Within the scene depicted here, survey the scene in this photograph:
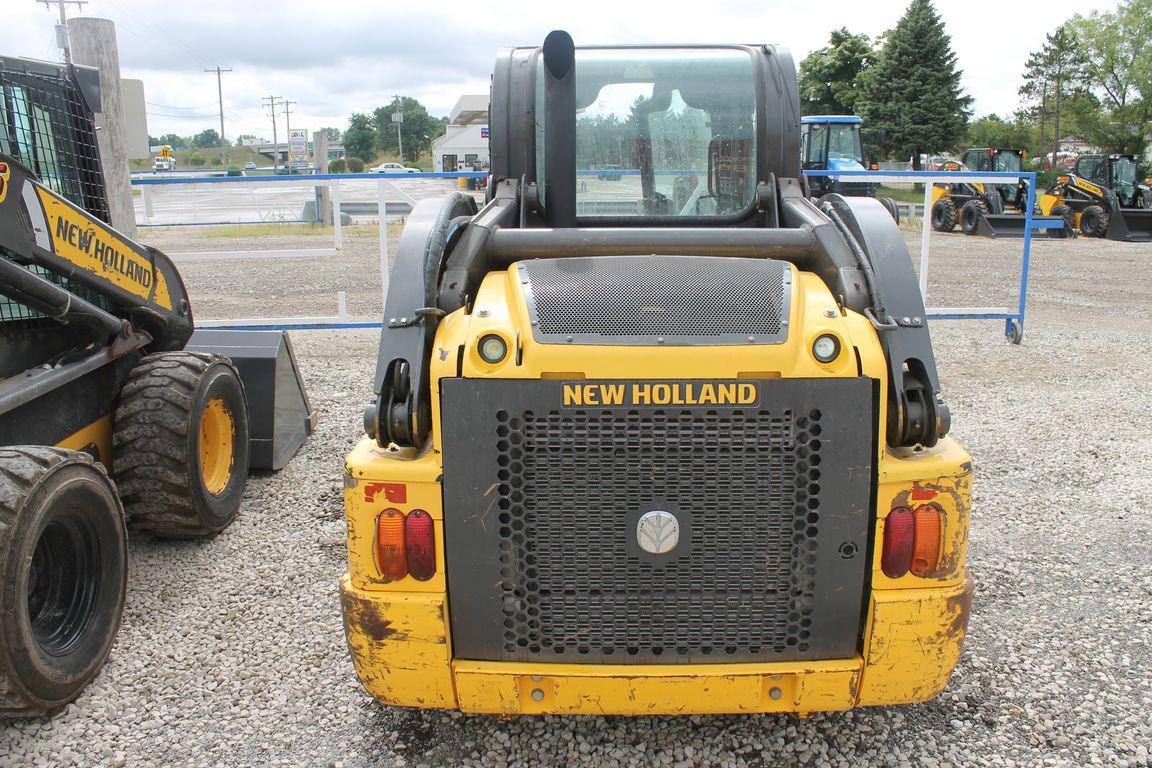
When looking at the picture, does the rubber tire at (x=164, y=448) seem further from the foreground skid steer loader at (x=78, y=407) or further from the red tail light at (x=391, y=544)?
the red tail light at (x=391, y=544)

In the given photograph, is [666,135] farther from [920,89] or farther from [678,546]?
[920,89]

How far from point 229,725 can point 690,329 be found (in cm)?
218

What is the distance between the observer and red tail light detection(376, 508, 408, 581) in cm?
264

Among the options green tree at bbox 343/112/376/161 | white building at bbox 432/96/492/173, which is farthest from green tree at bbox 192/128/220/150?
white building at bbox 432/96/492/173

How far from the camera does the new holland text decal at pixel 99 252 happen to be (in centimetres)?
381

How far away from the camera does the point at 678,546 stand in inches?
104

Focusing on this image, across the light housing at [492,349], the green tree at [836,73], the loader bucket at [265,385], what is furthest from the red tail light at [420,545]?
the green tree at [836,73]

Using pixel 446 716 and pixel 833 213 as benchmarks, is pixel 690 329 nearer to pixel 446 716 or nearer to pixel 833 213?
pixel 833 213

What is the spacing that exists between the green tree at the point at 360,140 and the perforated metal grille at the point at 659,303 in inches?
4410

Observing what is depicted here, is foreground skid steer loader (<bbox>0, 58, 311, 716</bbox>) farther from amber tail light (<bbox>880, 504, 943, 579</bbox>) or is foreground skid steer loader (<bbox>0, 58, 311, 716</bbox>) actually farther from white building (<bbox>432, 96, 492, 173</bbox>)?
white building (<bbox>432, 96, 492, 173</bbox>)

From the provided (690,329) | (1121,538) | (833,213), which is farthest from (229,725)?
(1121,538)

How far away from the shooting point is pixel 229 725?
3.23 m

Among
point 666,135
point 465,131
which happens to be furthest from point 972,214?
point 465,131

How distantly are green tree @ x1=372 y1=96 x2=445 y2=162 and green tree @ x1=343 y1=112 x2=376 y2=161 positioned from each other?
4.34 ft
